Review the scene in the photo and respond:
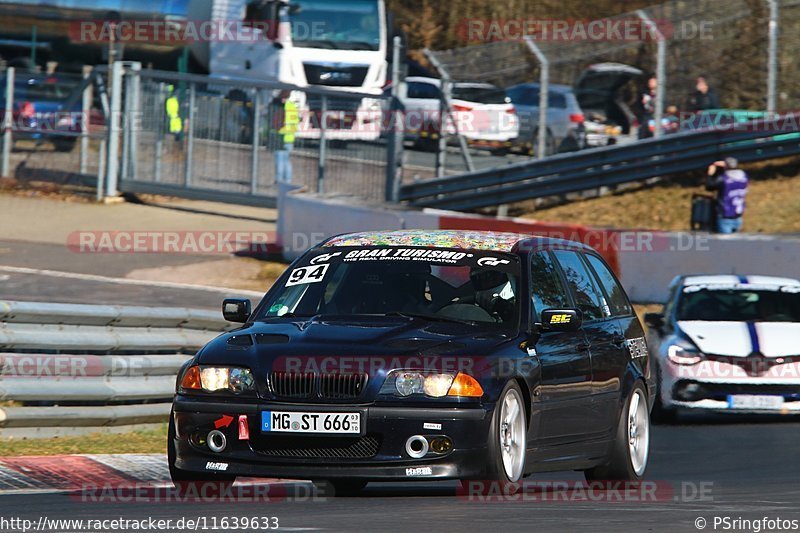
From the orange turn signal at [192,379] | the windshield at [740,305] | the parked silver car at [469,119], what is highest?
the parked silver car at [469,119]

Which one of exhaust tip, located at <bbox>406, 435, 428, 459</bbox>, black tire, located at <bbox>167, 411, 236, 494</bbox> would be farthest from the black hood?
black tire, located at <bbox>167, 411, 236, 494</bbox>

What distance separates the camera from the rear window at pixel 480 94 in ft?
82.7

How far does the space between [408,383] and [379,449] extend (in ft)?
1.12

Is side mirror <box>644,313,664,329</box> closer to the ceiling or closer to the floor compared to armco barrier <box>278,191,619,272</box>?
closer to the floor

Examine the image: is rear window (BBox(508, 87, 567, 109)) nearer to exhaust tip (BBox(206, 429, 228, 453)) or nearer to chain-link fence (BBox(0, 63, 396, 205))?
chain-link fence (BBox(0, 63, 396, 205))

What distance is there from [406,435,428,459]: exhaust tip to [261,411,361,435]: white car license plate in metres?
0.24

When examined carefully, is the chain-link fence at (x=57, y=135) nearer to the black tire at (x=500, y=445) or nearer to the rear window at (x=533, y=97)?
the rear window at (x=533, y=97)

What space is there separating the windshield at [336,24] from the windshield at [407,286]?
2250 centimetres

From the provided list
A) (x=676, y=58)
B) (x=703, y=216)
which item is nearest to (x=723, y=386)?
(x=703, y=216)

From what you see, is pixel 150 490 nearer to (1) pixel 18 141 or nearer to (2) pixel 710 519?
(2) pixel 710 519

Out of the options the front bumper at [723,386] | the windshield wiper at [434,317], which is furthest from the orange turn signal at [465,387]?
the front bumper at [723,386]

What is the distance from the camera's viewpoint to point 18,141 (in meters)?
A: 27.8

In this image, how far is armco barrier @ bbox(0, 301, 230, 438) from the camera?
396 inches

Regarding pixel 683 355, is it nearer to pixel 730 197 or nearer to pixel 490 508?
pixel 490 508
